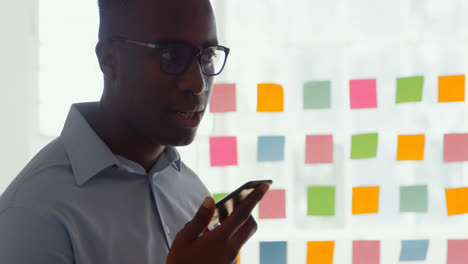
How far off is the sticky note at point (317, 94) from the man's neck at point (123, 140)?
1.27 meters

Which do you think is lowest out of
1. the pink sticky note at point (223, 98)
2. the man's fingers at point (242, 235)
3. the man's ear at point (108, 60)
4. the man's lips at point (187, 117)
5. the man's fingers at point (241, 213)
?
the man's fingers at point (242, 235)

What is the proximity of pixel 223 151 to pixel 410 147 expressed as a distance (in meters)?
0.72

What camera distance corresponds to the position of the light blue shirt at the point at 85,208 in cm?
68

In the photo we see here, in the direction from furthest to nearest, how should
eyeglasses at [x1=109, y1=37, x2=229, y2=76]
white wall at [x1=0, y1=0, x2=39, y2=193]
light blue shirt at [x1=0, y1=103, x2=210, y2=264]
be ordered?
white wall at [x1=0, y1=0, x2=39, y2=193]
eyeglasses at [x1=109, y1=37, x2=229, y2=76]
light blue shirt at [x1=0, y1=103, x2=210, y2=264]

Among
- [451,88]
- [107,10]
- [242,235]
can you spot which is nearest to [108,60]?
[107,10]

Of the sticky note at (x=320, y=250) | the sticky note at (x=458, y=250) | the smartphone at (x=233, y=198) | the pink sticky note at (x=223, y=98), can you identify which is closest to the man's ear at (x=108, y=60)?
the smartphone at (x=233, y=198)

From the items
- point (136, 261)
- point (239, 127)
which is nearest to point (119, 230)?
point (136, 261)

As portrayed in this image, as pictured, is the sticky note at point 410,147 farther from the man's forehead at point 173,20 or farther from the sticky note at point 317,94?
the man's forehead at point 173,20

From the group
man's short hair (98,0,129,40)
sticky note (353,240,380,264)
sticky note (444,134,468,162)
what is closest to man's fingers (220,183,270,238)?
man's short hair (98,0,129,40)

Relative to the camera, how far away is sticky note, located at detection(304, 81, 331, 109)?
6.79 ft

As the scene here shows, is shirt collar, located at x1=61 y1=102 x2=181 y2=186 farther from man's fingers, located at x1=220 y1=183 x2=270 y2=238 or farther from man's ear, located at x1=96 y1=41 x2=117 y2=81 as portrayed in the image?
man's fingers, located at x1=220 y1=183 x2=270 y2=238

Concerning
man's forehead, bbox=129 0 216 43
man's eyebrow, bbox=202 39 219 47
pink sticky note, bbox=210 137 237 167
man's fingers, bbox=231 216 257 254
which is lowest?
pink sticky note, bbox=210 137 237 167

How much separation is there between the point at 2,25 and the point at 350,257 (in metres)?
1.58

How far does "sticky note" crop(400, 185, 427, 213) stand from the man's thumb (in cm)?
154
